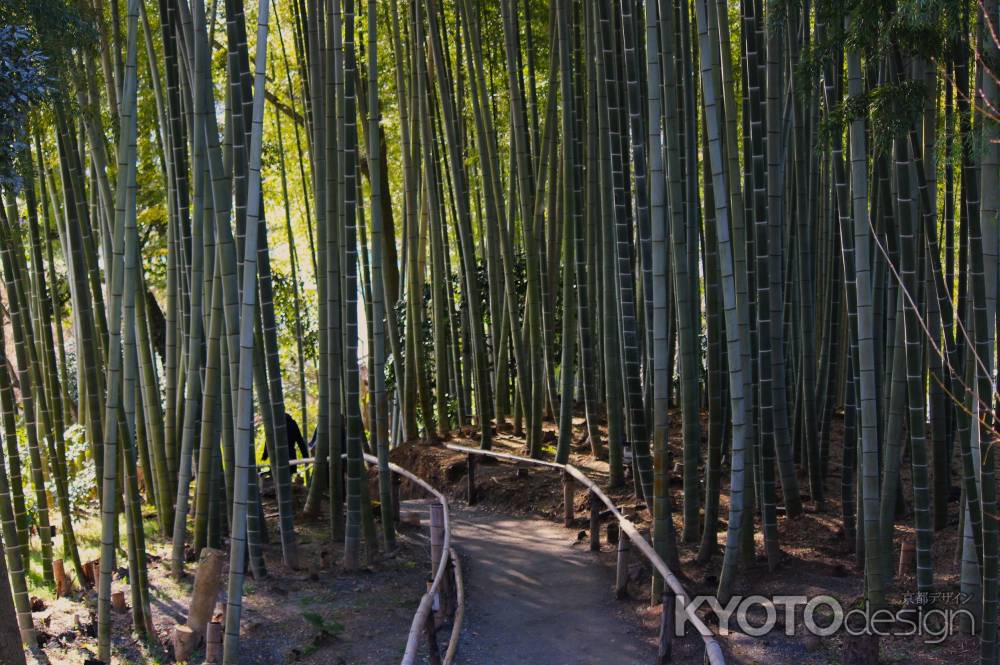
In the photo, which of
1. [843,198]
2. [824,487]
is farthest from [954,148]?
[824,487]

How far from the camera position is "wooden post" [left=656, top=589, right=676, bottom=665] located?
397 cm

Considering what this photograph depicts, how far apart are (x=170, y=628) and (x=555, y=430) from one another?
4.10 meters

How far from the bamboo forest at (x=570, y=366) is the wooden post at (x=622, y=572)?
0.02 meters

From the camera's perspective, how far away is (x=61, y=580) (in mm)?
5328

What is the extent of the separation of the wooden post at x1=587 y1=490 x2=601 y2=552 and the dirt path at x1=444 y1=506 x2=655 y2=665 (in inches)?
2.5

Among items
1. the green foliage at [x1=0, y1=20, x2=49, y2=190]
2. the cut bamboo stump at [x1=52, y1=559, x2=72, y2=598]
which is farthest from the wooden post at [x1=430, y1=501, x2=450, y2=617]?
the green foliage at [x1=0, y1=20, x2=49, y2=190]

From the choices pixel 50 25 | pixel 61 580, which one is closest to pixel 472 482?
pixel 61 580

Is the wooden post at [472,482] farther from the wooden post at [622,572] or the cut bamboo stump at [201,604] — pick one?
the cut bamboo stump at [201,604]

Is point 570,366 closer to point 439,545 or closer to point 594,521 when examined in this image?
point 594,521

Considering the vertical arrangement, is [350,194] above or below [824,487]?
above

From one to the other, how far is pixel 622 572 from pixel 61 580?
3.05 metres

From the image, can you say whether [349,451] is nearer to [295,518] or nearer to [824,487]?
[295,518]

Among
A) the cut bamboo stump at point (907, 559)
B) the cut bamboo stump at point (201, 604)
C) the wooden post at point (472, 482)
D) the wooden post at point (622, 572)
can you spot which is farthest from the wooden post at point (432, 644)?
the wooden post at point (472, 482)

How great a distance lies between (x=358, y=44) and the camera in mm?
8766
